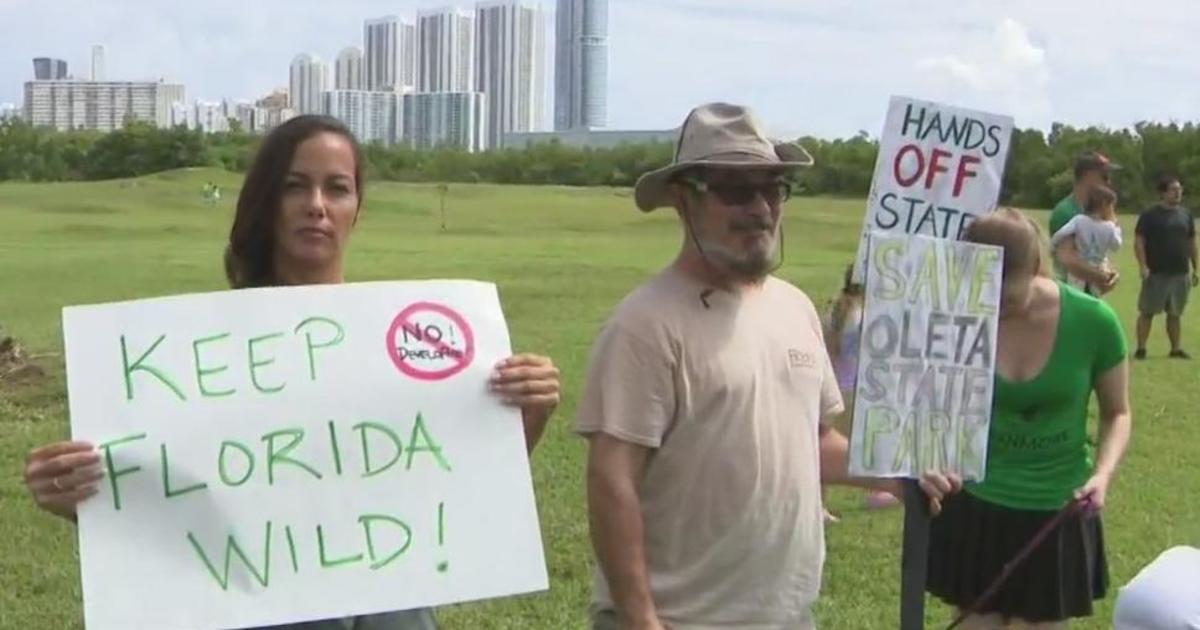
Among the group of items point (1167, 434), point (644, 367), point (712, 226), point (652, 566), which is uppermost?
point (712, 226)

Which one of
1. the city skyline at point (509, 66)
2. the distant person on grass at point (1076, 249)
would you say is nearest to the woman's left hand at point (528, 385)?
the distant person on grass at point (1076, 249)

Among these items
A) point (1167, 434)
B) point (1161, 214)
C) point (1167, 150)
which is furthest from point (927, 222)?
point (1167, 150)

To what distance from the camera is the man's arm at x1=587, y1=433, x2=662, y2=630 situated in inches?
114

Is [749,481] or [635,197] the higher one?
[635,197]

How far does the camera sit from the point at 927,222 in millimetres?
4777

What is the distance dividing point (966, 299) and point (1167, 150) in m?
51.4

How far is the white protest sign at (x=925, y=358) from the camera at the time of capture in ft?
10.3

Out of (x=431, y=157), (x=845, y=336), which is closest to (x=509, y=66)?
(x=431, y=157)

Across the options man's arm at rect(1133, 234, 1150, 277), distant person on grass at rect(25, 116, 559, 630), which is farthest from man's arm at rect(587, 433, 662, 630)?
man's arm at rect(1133, 234, 1150, 277)

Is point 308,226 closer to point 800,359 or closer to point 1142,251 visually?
point 800,359

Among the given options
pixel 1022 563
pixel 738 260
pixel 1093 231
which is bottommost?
pixel 1022 563

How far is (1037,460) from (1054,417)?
0.41 ft

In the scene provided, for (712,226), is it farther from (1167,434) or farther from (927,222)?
(1167,434)

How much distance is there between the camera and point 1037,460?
408 cm
